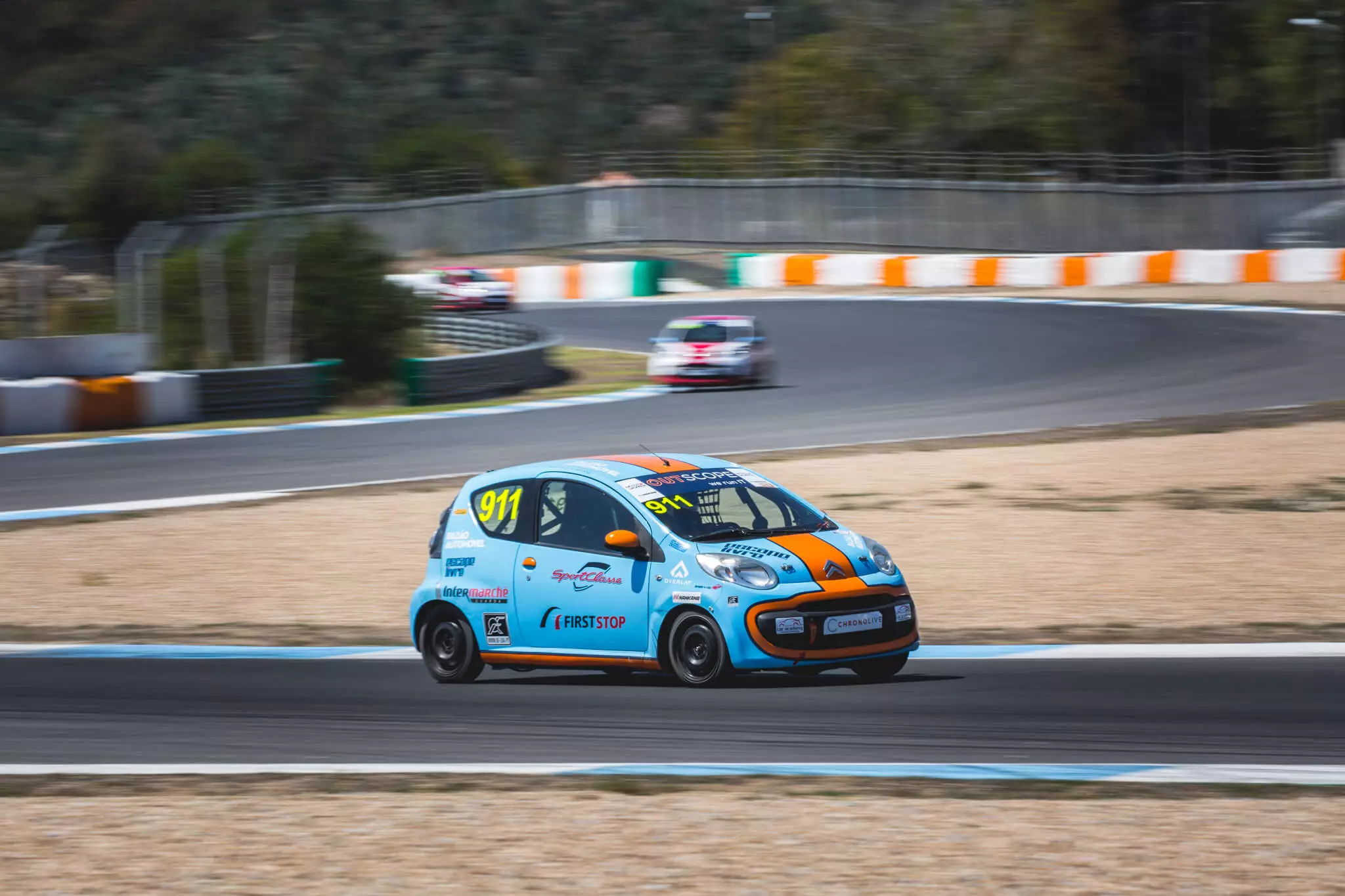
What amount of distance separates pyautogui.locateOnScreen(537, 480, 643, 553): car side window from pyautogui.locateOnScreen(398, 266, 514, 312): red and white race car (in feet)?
120

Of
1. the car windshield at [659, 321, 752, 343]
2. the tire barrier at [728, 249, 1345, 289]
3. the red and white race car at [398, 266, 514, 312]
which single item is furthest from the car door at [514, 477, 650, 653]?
the tire barrier at [728, 249, 1345, 289]

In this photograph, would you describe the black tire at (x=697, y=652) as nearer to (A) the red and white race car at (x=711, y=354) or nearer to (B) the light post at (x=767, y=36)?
(A) the red and white race car at (x=711, y=354)

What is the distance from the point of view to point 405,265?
61.9 metres

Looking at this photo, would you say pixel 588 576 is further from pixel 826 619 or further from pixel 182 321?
pixel 182 321

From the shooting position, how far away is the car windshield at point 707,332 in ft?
98.2

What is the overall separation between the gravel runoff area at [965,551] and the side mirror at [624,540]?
293 cm

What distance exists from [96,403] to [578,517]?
17.6m

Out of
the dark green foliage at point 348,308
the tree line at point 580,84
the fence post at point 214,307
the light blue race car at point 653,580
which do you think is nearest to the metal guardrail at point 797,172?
the tree line at point 580,84

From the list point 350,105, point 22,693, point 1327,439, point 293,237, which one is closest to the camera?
point 22,693

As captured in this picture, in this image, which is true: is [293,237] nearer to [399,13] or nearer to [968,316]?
[968,316]

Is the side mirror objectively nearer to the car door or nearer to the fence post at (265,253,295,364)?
the car door

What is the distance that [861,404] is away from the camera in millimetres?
27250

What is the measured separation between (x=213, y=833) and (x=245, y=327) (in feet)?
75.5

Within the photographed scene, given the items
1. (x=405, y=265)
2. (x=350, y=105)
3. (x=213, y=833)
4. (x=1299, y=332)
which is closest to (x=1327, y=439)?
(x=1299, y=332)
